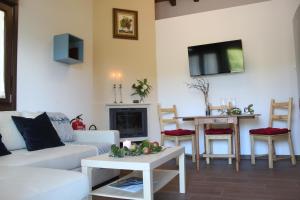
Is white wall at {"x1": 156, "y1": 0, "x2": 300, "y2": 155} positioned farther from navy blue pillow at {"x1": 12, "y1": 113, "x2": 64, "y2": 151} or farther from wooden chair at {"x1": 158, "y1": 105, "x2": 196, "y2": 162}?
navy blue pillow at {"x1": 12, "y1": 113, "x2": 64, "y2": 151}

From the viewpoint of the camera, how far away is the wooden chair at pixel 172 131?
4.04 meters

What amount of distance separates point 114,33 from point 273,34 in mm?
2846

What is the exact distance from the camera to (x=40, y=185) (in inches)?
49.0

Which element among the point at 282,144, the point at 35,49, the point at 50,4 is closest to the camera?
the point at 35,49

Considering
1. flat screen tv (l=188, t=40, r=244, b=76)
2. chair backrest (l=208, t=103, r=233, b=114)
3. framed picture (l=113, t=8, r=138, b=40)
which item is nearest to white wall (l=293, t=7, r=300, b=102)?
flat screen tv (l=188, t=40, r=244, b=76)

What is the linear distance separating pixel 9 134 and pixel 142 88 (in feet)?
8.88

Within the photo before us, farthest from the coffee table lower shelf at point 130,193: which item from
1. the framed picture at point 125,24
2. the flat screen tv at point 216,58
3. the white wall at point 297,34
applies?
the framed picture at point 125,24

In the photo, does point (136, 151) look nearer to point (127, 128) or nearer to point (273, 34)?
point (127, 128)

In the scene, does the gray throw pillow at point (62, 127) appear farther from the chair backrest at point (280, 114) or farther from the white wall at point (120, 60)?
the chair backrest at point (280, 114)

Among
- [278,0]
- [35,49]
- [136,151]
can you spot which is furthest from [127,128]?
[278,0]

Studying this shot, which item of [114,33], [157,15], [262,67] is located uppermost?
[157,15]

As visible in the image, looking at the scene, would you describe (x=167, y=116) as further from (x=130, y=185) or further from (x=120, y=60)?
(x=130, y=185)

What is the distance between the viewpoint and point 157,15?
6902 mm

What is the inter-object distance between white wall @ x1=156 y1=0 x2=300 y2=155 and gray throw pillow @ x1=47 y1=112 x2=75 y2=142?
214 centimetres
